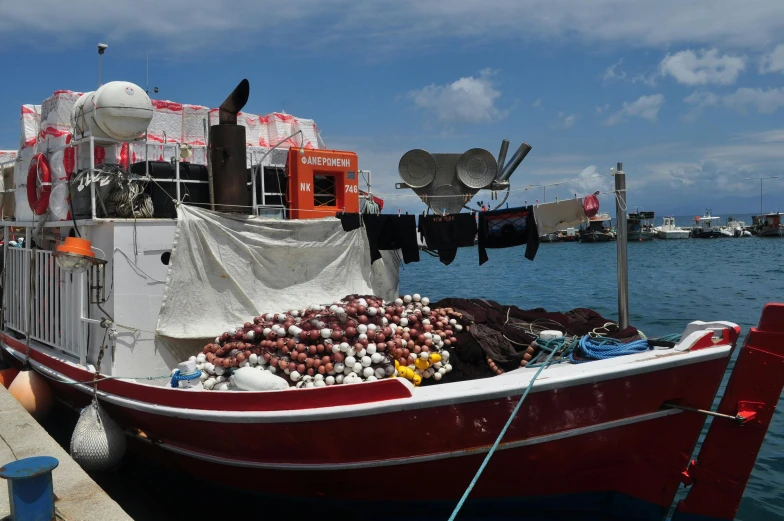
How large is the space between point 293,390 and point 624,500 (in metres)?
3.14

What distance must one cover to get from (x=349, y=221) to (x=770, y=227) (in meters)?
85.1

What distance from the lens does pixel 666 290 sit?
28.3 meters

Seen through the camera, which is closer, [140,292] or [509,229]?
[140,292]

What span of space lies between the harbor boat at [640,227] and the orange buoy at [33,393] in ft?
248

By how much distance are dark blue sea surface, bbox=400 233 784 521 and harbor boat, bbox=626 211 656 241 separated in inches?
927

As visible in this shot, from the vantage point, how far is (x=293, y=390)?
5.39m

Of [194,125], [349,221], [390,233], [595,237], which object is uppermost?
[194,125]

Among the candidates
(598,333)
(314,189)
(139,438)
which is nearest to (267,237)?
(314,189)

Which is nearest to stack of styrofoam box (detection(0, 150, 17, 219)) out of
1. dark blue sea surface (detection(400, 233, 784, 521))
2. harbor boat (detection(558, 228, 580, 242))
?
dark blue sea surface (detection(400, 233, 784, 521))

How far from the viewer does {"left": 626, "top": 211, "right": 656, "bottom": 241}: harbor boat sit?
78.6 m

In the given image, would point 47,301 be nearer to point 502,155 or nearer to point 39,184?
point 39,184

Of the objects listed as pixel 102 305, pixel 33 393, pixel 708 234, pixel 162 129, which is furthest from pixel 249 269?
pixel 708 234

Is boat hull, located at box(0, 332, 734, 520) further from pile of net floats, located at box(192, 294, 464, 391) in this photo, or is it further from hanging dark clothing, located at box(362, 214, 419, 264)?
hanging dark clothing, located at box(362, 214, 419, 264)

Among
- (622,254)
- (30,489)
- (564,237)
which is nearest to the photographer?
(30,489)
